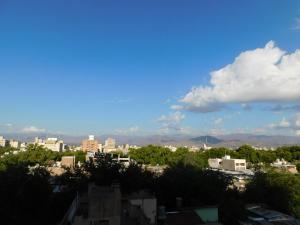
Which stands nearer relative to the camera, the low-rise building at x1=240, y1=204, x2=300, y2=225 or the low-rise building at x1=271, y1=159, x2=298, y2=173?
the low-rise building at x1=240, y1=204, x2=300, y2=225

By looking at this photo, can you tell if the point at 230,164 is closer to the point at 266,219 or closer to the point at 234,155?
the point at 234,155

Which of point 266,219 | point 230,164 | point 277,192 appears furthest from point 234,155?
point 266,219

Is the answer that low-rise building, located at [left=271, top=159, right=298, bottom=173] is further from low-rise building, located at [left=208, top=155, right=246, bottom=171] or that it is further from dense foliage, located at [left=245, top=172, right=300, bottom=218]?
dense foliage, located at [left=245, top=172, right=300, bottom=218]

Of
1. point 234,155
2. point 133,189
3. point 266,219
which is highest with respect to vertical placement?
point 234,155

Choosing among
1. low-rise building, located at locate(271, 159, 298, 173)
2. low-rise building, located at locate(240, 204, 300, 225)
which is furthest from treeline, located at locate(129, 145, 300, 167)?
low-rise building, located at locate(240, 204, 300, 225)

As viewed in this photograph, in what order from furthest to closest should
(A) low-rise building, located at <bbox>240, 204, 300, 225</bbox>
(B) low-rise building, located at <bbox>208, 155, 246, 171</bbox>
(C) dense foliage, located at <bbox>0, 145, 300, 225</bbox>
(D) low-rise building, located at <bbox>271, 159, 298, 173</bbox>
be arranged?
(B) low-rise building, located at <bbox>208, 155, 246, 171</bbox> → (D) low-rise building, located at <bbox>271, 159, 298, 173</bbox> → (C) dense foliage, located at <bbox>0, 145, 300, 225</bbox> → (A) low-rise building, located at <bbox>240, 204, 300, 225</bbox>

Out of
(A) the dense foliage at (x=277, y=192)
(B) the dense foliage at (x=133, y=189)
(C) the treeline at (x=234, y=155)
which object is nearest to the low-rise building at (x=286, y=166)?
(C) the treeline at (x=234, y=155)

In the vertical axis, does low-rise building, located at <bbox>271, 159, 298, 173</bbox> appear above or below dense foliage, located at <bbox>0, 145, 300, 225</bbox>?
above

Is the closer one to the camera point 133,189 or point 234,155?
point 133,189

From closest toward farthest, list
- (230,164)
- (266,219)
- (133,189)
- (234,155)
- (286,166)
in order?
1. (266,219)
2. (133,189)
3. (286,166)
4. (230,164)
5. (234,155)

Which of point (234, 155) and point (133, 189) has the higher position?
point (234, 155)

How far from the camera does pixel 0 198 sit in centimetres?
2167

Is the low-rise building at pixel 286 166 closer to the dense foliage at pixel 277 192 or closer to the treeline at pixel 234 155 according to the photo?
the treeline at pixel 234 155

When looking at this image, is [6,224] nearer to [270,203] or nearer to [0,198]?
[0,198]
